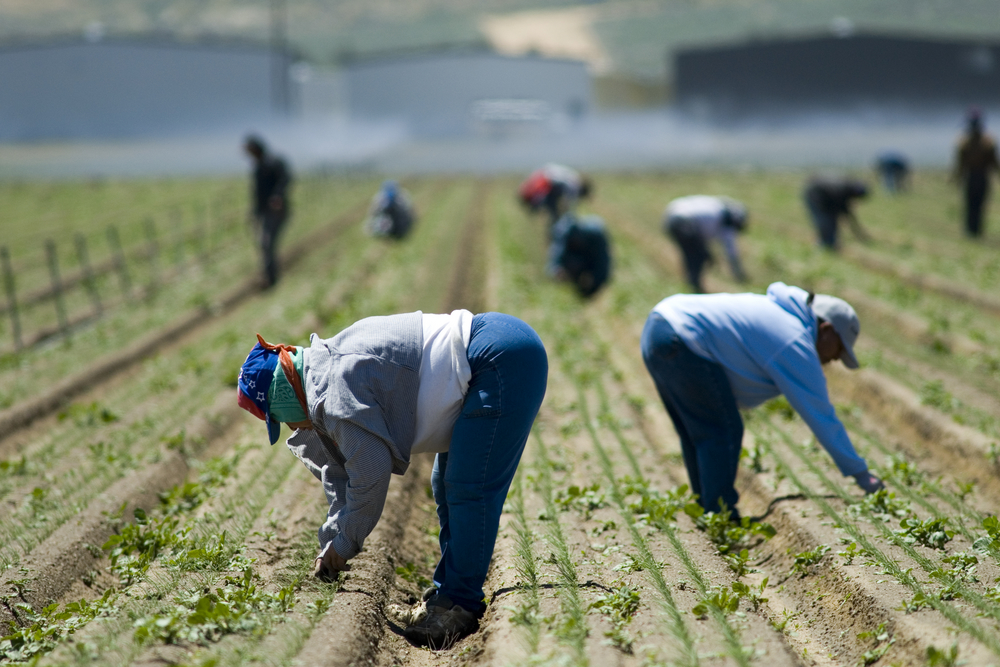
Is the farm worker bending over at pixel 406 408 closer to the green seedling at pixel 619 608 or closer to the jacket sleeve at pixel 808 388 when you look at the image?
the green seedling at pixel 619 608

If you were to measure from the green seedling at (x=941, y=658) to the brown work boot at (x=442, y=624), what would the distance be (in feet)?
5.87

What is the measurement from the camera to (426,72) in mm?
58344

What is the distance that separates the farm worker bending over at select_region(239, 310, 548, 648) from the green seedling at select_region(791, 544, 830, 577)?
1720 millimetres

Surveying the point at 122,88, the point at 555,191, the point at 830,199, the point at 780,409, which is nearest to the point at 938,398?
the point at 780,409

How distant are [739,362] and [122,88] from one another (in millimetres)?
53278

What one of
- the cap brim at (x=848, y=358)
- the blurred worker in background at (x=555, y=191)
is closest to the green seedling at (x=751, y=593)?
the cap brim at (x=848, y=358)

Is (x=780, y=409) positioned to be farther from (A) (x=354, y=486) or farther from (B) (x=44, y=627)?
(B) (x=44, y=627)

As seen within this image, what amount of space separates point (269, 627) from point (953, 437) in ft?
16.8

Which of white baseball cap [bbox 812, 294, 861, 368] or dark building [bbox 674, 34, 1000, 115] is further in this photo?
dark building [bbox 674, 34, 1000, 115]

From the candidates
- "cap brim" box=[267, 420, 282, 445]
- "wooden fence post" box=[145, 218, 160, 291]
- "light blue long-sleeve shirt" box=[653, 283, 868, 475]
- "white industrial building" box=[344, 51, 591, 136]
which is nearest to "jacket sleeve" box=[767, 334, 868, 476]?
"light blue long-sleeve shirt" box=[653, 283, 868, 475]

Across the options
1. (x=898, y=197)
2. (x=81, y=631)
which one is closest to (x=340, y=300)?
(x=81, y=631)

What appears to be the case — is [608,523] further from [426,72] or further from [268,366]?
[426,72]

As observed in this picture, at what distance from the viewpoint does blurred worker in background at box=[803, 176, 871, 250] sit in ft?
47.5

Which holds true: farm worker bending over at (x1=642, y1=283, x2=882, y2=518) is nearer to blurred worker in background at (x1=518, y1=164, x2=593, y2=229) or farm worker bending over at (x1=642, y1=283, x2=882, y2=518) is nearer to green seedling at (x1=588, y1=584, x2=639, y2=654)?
green seedling at (x1=588, y1=584, x2=639, y2=654)
